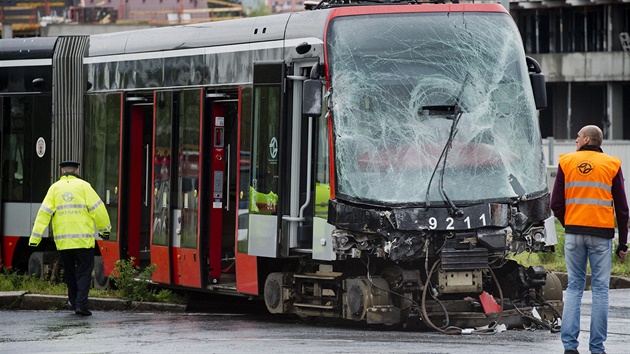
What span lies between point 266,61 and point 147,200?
12.2 feet

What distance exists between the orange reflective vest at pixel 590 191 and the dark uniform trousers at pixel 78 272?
6600 mm

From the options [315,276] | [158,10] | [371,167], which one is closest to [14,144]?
[315,276]

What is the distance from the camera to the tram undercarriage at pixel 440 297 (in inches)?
561

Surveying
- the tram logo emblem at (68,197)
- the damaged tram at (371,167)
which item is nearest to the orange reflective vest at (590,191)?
the damaged tram at (371,167)

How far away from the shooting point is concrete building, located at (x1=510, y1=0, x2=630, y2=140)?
53781mm

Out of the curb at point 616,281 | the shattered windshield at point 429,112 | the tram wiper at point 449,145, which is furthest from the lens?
the curb at point 616,281

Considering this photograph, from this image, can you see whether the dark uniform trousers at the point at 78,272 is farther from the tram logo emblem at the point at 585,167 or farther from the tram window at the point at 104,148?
the tram logo emblem at the point at 585,167

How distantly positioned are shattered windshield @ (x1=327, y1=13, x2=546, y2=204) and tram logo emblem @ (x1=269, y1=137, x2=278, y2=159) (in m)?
1.01

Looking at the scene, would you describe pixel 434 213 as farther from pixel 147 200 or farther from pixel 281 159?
pixel 147 200

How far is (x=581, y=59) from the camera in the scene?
54.5 meters

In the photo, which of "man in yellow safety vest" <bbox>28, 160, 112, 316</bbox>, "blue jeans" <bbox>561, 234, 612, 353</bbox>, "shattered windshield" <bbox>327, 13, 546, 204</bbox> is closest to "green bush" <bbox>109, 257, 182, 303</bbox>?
"man in yellow safety vest" <bbox>28, 160, 112, 316</bbox>

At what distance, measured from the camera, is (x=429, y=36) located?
14.9 meters

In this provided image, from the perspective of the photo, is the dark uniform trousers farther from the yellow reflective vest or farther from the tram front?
the tram front

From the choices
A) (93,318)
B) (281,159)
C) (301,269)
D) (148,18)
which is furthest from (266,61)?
(148,18)
